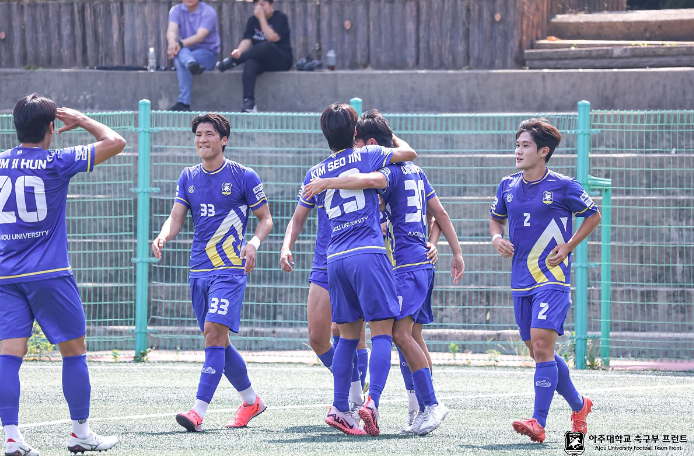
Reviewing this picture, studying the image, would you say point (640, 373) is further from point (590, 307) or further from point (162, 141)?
point (162, 141)

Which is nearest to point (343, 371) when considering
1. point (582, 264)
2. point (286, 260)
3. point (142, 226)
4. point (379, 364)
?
point (379, 364)

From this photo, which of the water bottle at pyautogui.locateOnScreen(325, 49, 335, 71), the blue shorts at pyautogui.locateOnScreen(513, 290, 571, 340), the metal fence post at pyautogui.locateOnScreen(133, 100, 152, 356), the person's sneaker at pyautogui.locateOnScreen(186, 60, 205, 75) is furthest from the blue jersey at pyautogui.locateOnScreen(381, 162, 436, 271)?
the water bottle at pyautogui.locateOnScreen(325, 49, 335, 71)

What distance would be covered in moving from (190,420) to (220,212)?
1368 mm

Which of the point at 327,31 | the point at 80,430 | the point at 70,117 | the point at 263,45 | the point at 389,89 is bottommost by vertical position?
the point at 80,430

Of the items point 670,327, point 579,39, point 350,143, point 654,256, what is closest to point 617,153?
point 654,256

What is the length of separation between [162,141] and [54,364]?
8.34 feet

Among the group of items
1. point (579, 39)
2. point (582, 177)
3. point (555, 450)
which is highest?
point (579, 39)

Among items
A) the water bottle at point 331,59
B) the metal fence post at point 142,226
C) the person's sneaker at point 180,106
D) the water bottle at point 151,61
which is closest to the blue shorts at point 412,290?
the metal fence post at point 142,226

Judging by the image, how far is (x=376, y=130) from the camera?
703 centimetres

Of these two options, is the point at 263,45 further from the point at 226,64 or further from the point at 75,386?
the point at 75,386

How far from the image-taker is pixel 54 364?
34.8 feet

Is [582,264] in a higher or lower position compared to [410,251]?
lower

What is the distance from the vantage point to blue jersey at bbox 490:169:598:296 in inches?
258

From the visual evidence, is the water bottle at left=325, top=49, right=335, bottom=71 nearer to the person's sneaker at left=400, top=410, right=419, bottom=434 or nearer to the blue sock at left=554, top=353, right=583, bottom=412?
the person's sneaker at left=400, top=410, right=419, bottom=434
